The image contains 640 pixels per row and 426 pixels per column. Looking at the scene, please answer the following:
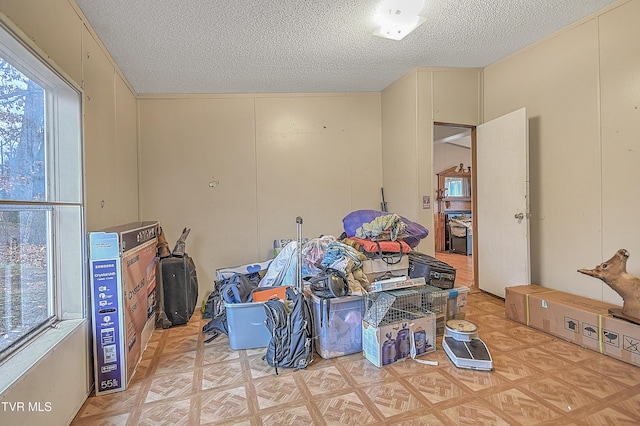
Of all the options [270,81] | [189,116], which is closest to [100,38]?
[189,116]

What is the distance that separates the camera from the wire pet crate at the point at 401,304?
2.36 m

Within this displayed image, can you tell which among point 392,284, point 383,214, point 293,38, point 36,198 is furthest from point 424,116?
point 36,198

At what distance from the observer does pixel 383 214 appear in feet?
10.1

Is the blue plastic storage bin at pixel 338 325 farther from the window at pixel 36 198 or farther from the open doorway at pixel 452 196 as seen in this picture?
the open doorway at pixel 452 196

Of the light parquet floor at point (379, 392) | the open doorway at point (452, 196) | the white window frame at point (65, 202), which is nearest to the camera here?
the light parquet floor at point (379, 392)

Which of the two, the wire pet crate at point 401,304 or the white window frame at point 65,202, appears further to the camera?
the wire pet crate at point 401,304

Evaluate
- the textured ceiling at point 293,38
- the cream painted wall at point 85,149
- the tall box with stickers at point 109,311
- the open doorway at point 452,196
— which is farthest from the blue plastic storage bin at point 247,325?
the open doorway at point 452,196

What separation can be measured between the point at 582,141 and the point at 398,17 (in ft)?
6.72

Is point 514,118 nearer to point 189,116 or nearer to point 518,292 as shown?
point 518,292

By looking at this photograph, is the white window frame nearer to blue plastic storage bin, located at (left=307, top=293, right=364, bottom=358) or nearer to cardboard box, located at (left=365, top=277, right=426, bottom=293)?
blue plastic storage bin, located at (left=307, top=293, right=364, bottom=358)

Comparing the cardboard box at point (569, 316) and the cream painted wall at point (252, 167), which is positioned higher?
the cream painted wall at point (252, 167)

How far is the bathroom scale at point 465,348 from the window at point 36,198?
262cm

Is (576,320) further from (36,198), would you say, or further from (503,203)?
(36,198)

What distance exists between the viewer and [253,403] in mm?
1921
